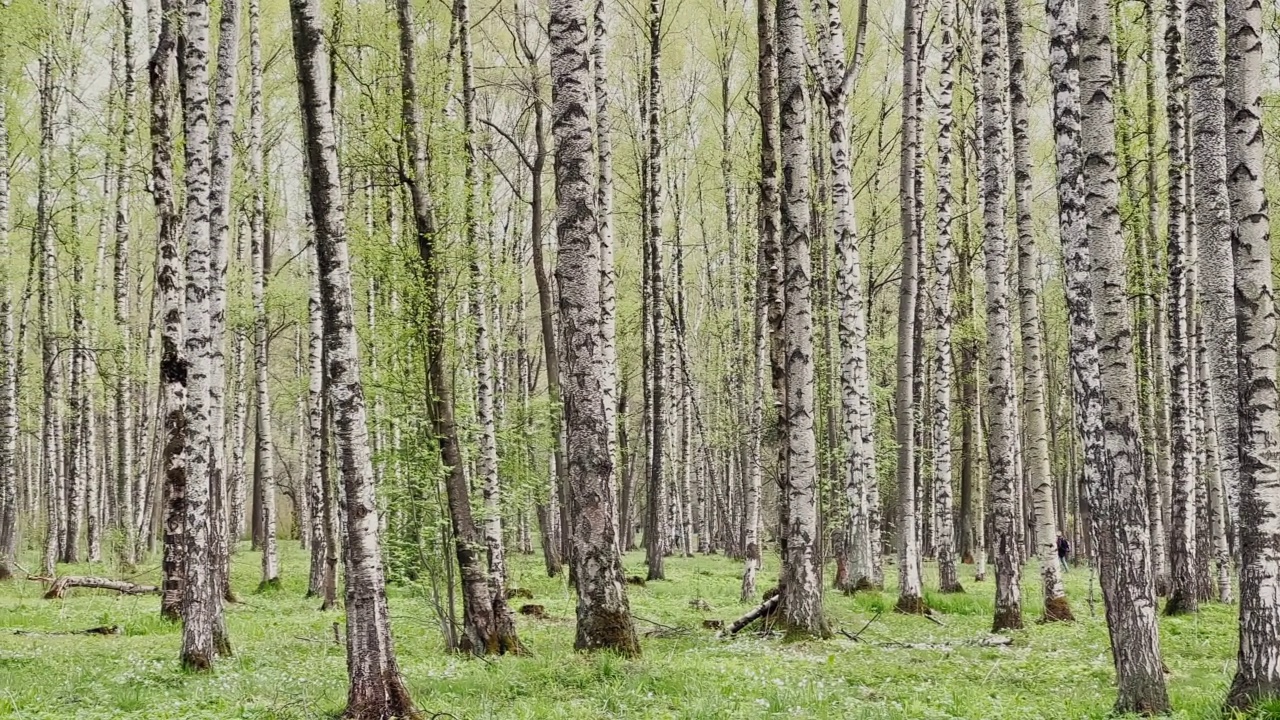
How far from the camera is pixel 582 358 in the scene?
9.47 meters

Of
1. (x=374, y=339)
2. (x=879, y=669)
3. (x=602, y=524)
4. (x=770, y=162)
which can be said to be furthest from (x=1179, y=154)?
(x=374, y=339)

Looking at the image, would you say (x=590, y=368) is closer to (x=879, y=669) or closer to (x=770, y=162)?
(x=879, y=669)

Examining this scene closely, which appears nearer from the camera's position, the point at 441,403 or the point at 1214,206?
the point at 1214,206

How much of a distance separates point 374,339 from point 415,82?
288 centimetres

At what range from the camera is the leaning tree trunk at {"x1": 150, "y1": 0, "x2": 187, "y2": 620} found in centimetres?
1016

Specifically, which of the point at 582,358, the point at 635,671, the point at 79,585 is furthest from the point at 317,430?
the point at 635,671

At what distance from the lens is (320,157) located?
23.7ft

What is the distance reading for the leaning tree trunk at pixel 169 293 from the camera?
33.3 ft

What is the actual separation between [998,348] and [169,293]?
33.6 ft

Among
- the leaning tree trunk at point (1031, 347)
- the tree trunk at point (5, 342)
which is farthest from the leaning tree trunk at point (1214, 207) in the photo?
the tree trunk at point (5, 342)

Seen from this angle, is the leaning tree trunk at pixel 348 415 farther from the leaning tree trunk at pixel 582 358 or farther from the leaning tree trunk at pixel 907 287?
the leaning tree trunk at pixel 907 287

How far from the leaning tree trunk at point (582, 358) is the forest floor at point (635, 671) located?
506 millimetres

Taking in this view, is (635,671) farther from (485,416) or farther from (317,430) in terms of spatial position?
(317,430)

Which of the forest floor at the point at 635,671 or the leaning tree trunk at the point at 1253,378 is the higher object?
the leaning tree trunk at the point at 1253,378
